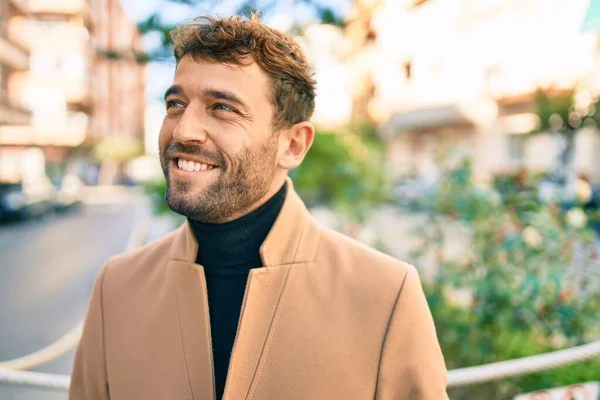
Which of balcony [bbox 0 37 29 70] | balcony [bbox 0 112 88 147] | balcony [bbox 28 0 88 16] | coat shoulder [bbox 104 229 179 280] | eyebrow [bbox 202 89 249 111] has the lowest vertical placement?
coat shoulder [bbox 104 229 179 280]

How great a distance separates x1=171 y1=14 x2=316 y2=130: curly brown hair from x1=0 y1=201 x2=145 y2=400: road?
423 centimetres

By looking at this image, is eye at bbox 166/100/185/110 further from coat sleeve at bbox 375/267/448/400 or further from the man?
coat sleeve at bbox 375/267/448/400

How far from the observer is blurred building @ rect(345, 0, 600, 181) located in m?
20.3

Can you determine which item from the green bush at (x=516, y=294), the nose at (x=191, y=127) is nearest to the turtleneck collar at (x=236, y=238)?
the nose at (x=191, y=127)

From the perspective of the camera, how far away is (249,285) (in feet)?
4.51

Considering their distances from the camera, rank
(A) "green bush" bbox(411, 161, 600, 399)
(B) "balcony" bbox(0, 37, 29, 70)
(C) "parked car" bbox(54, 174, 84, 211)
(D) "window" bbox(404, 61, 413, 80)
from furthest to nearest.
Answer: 1. (D) "window" bbox(404, 61, 413, 80)
2. (B) "balcony" bbox(0, 37, 29, 70)
3. (C) "parked car" bbox(54, 174, 84, 211)
4. (A) "green bush" bbox(411, 161, 600, 399)

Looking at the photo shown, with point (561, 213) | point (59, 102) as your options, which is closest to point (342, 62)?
point (561, 213)

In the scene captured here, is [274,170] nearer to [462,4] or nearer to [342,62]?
[342,62]

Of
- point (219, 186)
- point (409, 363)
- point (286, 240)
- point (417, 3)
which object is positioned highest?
point (417, 3)

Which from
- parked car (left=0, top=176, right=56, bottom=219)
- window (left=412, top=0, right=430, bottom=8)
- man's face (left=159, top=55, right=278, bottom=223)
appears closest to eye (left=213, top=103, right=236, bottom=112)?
man's face (left=159, top=55, right=278, bottom=223)

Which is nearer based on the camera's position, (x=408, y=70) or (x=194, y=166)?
(x=194, y=166)

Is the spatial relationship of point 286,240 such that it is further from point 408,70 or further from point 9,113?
point 408,70

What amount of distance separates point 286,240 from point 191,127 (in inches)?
15.0

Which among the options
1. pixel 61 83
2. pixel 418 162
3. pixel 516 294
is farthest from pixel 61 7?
pixel 516 294
